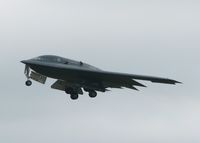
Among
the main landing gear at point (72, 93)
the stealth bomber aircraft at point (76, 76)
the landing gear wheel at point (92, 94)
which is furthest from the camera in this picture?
the main landing gear at point (72, 93)

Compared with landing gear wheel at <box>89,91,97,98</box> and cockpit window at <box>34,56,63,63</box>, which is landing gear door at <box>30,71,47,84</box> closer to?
cockpit window at <box>34,56,63,63</box>

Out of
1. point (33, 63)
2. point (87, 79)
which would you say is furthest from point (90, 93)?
point (33, 63)

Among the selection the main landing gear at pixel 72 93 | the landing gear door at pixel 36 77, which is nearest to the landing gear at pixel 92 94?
the main landing gear at pixel 72 93

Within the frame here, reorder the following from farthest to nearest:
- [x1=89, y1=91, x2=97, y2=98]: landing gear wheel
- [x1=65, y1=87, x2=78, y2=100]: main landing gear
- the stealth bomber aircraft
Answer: [x1=65, y1=87, x2=78, y2=100]: main landing gear
[x1=89, y1=91, x2=97, y2=98]: landing gear wheel
the stealth bomber aircraft

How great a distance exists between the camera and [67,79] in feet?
237

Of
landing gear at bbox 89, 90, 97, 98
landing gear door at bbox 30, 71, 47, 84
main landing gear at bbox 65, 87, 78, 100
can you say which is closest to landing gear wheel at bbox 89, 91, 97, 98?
landing gear at bbox 89, 90, 97, 98

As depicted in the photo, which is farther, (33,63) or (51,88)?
(51,88)

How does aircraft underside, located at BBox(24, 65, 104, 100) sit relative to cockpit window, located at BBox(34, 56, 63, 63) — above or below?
below

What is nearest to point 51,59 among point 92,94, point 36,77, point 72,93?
point 36,77

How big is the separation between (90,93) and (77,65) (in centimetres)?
274

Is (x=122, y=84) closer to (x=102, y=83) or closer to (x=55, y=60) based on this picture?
(x=102, y=83)

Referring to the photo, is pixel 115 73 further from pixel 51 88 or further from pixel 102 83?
pixel 51 88

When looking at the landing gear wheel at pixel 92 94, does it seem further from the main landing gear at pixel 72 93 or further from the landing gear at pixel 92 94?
the main landing gear at pixel 72 93

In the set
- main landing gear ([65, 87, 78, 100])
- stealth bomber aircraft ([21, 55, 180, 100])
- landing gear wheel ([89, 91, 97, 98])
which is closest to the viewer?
stealth bomber aircraft ([21, 55, 180, 100])
